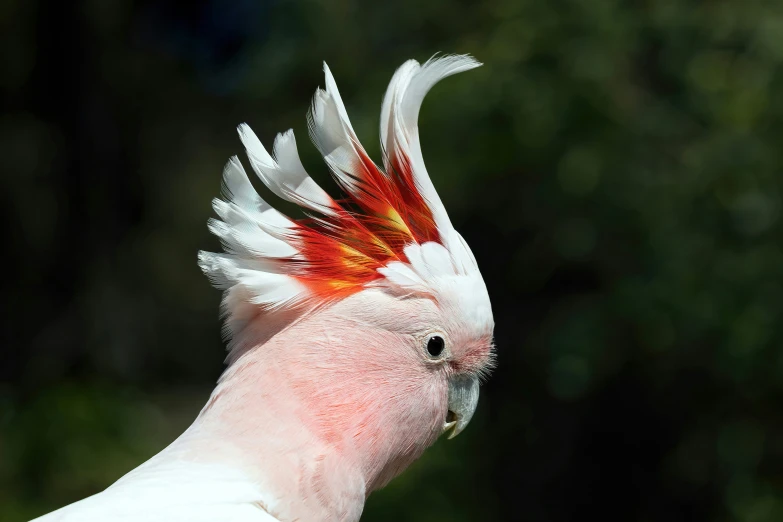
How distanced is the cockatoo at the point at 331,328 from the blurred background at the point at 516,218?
73.7 inches

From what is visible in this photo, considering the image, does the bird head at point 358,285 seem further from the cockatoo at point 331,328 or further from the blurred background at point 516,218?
the blurred background at point 516,218

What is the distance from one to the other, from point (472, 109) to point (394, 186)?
2.01 metres

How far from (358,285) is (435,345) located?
0.21m

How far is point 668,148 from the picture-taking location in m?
3.89

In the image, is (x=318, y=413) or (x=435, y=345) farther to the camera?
(x=435, y=345)

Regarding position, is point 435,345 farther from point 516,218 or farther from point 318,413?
point 516,218

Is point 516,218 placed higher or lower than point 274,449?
higher

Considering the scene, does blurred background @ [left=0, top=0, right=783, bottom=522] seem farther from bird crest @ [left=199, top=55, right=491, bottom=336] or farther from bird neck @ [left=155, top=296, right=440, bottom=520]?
A: bird neck @ [left=155, top=296, right=440, bottom=520]

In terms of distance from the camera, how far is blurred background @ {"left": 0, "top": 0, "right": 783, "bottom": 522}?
3723 mm

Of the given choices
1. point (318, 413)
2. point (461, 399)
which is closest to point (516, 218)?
point (461, 399)

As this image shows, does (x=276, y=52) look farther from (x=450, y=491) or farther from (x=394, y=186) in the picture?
(x=394, y=186)

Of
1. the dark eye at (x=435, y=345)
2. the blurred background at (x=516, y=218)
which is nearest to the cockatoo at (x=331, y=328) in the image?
the dark eye at (x=435, y=345)

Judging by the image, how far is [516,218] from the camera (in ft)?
14.6

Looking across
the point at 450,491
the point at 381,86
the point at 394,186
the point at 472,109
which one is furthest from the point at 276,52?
the point at 394,186
